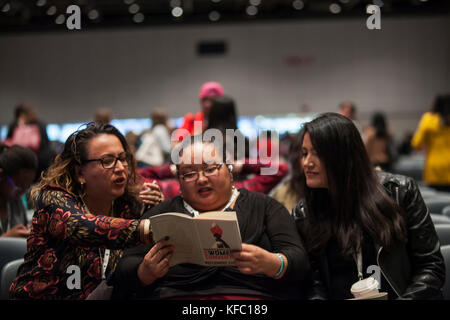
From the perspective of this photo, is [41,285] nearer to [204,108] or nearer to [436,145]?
[204,108]

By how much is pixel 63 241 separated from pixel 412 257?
1.43 m

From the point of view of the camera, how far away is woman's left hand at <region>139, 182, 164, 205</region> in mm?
2225

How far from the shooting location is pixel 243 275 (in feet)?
6.18

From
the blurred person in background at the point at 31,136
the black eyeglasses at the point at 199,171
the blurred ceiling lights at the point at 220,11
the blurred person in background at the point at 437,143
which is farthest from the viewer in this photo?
the blurred ceiling lights at the point at 220,11

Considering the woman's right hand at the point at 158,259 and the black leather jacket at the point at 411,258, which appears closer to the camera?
the woman's right hand at the point at 158,259

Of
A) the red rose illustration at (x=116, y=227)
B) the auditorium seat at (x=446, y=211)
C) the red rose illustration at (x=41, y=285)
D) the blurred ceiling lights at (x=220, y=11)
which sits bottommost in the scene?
the red rose illustration at (x=41, y=285)

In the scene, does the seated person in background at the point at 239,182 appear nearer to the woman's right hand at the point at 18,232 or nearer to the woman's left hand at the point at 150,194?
the woman's left hand at the point at 150,194

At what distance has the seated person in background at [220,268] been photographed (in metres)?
1.76

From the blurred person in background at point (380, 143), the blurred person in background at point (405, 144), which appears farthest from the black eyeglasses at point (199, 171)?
the blurred person in background at point (405, 144)

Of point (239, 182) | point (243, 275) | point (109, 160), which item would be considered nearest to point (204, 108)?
point (239, 182)

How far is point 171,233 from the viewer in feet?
5.45

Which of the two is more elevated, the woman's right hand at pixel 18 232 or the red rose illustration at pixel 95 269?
the woman's right hand at pixel 18 232
